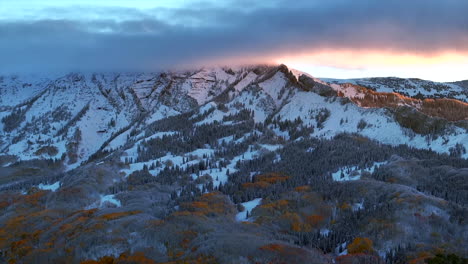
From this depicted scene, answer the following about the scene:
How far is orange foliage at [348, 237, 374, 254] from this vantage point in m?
40.3

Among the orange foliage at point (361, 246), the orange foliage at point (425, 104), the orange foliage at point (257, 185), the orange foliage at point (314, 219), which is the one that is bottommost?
the orange foliage at point (257, 185)

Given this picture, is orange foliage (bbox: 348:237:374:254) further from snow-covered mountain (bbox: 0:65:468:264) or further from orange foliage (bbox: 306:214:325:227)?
orange foliage (bbox: 306:214:325:227)

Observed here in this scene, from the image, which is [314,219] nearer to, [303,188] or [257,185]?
[303,188]

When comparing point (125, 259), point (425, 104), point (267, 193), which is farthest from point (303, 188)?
point (425, 104)

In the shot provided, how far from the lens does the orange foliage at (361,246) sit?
132 ft

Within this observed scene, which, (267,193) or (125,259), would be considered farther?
(267,193)

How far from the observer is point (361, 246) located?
135ft

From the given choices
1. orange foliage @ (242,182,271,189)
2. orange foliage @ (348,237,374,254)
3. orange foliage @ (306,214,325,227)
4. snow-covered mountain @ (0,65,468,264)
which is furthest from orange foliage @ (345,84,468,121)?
orange foliage @ (348,237,374,254)

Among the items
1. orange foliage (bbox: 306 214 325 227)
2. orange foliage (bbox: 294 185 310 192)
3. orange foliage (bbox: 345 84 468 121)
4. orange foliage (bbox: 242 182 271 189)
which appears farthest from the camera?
orange foliage (bbox: 345 84 468 121)

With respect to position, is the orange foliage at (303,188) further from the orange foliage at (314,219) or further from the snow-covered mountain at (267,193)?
the orange foliage at (314,219)

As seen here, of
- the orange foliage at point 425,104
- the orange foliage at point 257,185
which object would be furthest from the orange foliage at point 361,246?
the orange foliage at point 425,104

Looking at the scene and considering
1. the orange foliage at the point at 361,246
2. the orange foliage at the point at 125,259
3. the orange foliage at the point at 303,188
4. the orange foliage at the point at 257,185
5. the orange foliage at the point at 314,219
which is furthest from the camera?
the orange foliage at the point at 257,185

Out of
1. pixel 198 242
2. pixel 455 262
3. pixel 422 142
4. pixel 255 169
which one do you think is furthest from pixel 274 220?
pixel 422 142

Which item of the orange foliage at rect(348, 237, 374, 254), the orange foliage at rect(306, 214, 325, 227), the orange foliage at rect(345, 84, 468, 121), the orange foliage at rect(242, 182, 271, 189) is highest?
the orange foliage at rect(345, 84, 468, 121)
